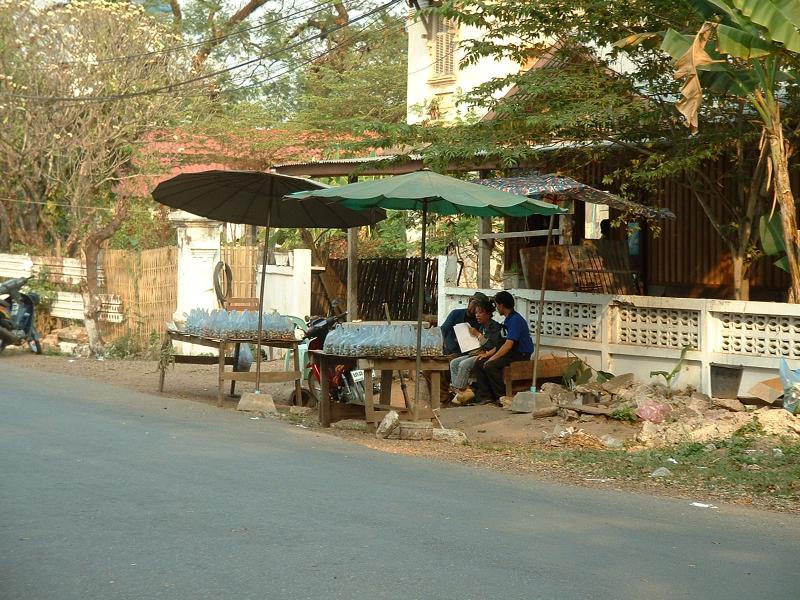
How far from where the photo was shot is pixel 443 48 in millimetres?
29281

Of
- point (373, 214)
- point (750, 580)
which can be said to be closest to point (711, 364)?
point (373, 214)

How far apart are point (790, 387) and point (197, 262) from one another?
11.9 m

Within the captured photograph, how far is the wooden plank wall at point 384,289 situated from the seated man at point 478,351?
7.87m

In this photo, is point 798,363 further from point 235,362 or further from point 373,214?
point 235,362

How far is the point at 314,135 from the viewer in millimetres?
30719

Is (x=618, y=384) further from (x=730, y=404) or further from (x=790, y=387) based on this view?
(x=790, y=387)

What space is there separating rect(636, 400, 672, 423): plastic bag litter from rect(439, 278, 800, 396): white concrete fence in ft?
3.59

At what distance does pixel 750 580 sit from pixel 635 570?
60 centimetres

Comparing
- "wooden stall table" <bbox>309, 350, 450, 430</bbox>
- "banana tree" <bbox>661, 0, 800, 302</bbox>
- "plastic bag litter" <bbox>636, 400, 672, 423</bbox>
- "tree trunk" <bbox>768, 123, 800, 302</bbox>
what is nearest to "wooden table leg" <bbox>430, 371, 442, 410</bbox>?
"wooden stall table" <bbox>309, 350, 450, 430</bbox>

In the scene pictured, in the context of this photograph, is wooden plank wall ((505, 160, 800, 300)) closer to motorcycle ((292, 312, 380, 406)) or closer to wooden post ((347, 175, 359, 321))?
wooden post ((347, 175, 359, 321))

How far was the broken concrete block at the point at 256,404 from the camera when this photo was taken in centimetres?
1320

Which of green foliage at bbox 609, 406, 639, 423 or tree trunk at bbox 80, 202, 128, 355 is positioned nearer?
green foliage at bbox 609, 406, 639, 423

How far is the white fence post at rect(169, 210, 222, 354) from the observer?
2052 centimetres

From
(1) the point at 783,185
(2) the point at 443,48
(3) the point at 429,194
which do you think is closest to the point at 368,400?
(3) the point at 429,194
